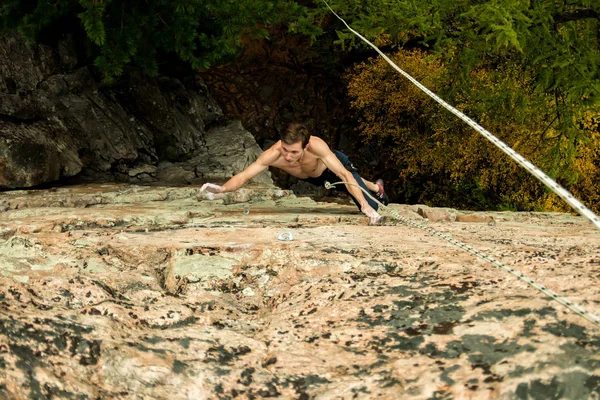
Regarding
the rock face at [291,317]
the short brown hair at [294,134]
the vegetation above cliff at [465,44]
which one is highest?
the vegetation above cliff at [465,44]

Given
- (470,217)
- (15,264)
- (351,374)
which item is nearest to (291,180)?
(470,217)

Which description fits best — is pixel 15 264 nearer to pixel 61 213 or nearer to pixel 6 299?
pixel 6 299

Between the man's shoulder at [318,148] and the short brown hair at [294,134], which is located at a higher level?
the short brown hair at [294,134]

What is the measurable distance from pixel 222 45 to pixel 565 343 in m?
7.36

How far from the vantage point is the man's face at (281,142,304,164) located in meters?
5.84

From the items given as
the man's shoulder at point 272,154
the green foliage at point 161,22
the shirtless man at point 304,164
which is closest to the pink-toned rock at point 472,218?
the shirtless man at point 304,164

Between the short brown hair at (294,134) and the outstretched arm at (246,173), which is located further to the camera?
the outstretched arm at (246,173)

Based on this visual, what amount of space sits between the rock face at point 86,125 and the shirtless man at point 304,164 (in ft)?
12.3

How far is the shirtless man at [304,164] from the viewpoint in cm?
582

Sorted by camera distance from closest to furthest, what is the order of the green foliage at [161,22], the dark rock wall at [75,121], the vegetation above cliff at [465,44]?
the vegetation above cliff at [465,44] < the green foliage at [161,22] < the dark rock wall at [75,121]

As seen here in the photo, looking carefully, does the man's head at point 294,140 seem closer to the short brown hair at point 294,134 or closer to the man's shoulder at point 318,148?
the short brown hair at point 294,134

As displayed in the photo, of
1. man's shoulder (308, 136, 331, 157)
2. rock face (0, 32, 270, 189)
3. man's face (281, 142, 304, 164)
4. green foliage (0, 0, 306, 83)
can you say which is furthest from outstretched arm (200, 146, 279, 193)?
rock face (0, 32, 270, 189)

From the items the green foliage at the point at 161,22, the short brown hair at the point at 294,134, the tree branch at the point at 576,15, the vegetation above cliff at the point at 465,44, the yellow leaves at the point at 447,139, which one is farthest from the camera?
the yellow leaves at the point at 447,139

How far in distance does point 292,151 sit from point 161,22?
3848mm
